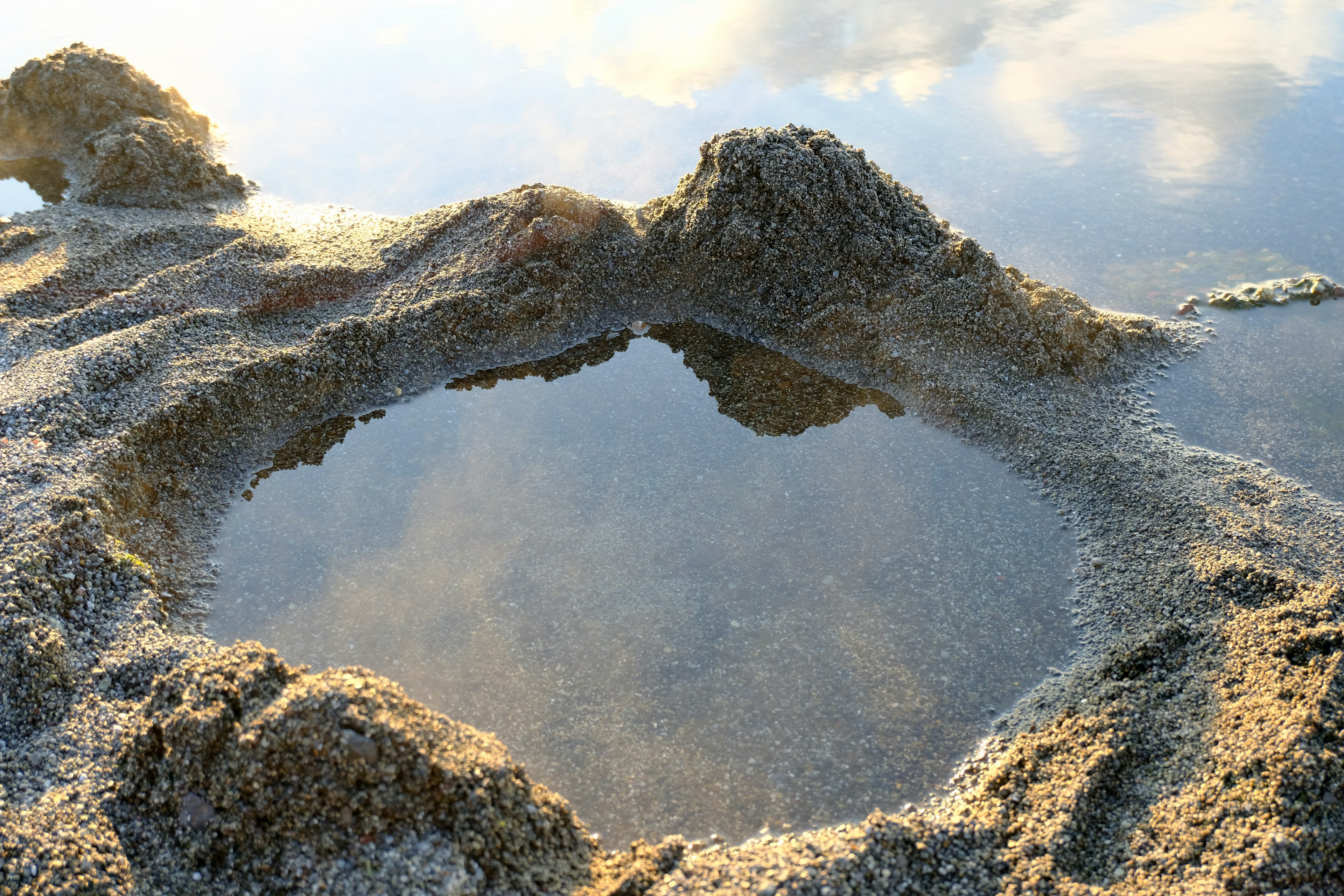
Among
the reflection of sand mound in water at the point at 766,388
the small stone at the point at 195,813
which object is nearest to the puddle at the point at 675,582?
the reflection of sand mound in water at the point at 766,388

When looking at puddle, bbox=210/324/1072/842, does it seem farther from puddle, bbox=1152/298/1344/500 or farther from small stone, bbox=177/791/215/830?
puddle, bbox=1152/298/1344/500

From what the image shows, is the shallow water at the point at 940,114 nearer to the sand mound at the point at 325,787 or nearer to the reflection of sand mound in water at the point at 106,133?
the reflection of sand mound in water at the point at 106,133

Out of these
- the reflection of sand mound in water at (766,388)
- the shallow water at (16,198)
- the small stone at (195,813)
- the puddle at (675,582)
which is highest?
the shallow water at (16,198)

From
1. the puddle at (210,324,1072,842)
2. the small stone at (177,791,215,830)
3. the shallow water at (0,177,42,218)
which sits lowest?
the small stone at (177,791,215,830)

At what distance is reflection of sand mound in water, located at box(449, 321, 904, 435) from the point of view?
5.96 metres

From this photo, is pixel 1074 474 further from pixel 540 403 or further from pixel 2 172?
pixel 2 172

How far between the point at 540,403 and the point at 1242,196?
6818mm

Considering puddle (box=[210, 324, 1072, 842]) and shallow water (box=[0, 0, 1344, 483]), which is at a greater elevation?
shallow water (box=[0, 0, 1344, 483])

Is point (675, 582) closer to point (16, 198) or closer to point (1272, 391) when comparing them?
point (1272, 391)

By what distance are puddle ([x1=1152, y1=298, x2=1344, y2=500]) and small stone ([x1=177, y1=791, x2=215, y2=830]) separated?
5.70m

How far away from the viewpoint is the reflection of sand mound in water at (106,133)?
8.10m

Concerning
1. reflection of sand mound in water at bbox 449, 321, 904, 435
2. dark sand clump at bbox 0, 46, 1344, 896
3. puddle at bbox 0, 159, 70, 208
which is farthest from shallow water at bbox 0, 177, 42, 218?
reflection of sand mound in water at bbox 449, 321, 904, 435

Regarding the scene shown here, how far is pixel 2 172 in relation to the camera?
29.6 feet

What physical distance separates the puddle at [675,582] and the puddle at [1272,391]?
59.6 inches
